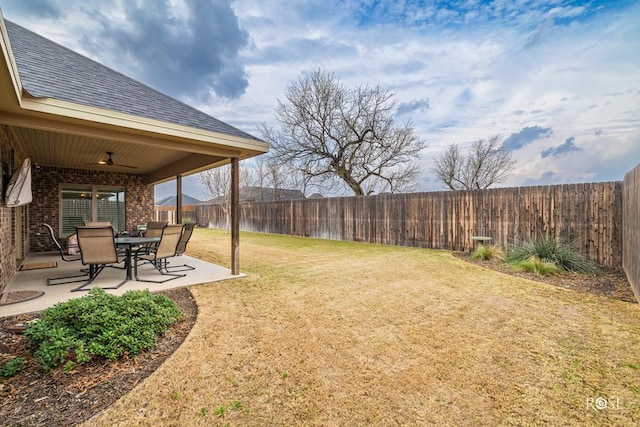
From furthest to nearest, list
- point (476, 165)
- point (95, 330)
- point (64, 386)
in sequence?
point (476, 165)
point (95, 330)
point (64, 386)

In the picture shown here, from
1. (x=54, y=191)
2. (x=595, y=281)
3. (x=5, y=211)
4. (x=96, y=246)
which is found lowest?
(x=595, y=281)

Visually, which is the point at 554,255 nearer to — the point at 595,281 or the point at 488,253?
the point at 595,281

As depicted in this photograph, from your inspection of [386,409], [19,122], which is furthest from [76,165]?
[386,409]

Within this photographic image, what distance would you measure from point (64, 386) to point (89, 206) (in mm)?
9795

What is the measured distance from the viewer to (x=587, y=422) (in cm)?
177

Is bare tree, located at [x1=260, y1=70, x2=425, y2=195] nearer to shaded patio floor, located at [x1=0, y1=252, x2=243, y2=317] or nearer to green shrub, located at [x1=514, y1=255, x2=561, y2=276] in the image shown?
shaded patio floor, located at [x1=0, y1=252, x2=243, y2=317]

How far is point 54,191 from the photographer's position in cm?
907

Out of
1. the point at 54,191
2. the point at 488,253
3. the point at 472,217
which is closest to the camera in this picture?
the point at 488,253

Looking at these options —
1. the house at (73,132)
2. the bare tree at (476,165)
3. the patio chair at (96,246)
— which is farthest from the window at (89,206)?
the bare tree at (476,165)

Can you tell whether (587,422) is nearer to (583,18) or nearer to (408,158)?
(583,18)

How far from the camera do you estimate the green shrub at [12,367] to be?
225 cm

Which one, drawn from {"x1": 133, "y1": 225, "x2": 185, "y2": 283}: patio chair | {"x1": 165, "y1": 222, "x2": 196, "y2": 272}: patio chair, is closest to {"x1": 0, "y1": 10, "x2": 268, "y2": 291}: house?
{"x1": 133, "y1": 225, "x2": 185, "y2": 283}: patio chair

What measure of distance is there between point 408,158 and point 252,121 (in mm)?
9309

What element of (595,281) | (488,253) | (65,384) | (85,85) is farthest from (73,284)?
(595,281)
